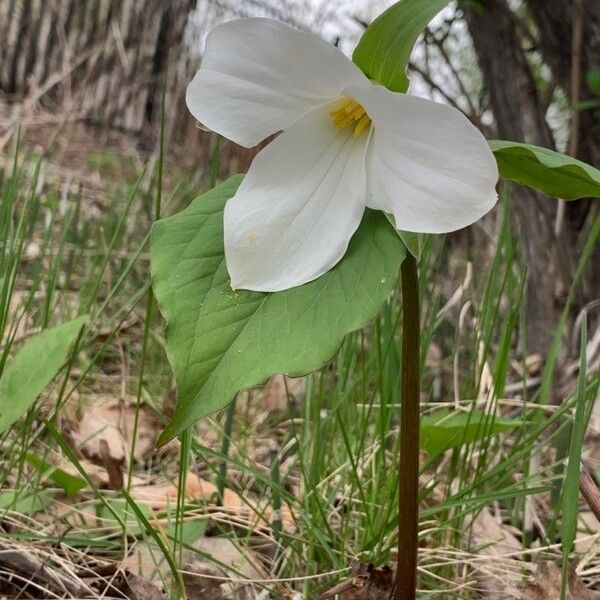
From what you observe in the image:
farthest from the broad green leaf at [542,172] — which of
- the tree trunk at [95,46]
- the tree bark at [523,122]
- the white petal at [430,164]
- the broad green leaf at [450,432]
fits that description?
the tree trunk at [95,46]

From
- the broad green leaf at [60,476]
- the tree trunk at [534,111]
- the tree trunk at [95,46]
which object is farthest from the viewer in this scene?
the tree trunk at [95,46]

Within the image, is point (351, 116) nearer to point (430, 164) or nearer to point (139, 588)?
point (430, 164)

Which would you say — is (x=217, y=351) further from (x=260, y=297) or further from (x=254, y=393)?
(x=254, y=393)

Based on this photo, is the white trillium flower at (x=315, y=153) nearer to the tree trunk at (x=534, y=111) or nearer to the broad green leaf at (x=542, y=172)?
the broad green leaf at (x=542, y=172)

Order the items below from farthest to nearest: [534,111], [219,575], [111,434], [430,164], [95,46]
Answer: [95,46] → [534,111] → [111,434] → [219,575] → [430,164]

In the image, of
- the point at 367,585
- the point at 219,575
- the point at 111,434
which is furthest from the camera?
the point at 111,434

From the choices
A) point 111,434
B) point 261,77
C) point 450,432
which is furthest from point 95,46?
point 261,77

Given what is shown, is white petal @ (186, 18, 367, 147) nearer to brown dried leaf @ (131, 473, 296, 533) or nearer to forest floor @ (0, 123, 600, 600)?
forest floor @ (0, 123, 600, 600)
